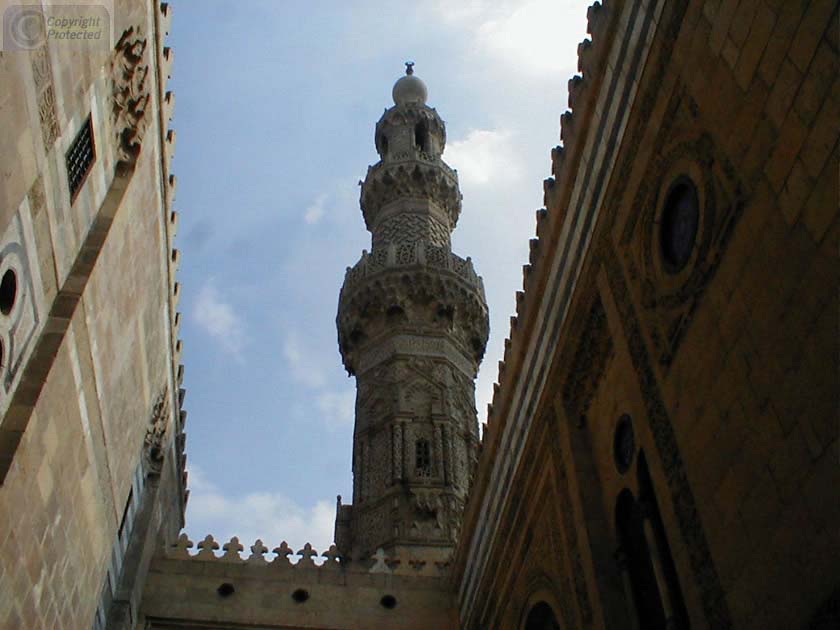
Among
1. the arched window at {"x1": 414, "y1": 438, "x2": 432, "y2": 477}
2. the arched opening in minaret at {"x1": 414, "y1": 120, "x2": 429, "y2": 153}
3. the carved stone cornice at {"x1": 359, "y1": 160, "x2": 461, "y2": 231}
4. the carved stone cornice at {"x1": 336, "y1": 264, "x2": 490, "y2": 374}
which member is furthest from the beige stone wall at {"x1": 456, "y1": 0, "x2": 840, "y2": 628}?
the arched opening in minaret at {"x1": 414, "y1": 120, "x2": 429, "y2": 153}

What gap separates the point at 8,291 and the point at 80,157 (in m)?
1.51

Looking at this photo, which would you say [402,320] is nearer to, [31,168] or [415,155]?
[415,155]

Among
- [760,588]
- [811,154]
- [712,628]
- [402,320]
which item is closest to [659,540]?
[712,628]

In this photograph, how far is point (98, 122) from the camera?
697 centimetres

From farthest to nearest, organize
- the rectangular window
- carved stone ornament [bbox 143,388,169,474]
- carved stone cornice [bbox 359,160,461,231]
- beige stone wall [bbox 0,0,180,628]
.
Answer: carved stone cornice [bbox 359,160,461,231], carved stone ornament [bbox 143,388,169,474], the rectangular window, beige stone wall [bbox 0,0,180,628]

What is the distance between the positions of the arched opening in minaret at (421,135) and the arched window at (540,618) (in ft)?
55.5

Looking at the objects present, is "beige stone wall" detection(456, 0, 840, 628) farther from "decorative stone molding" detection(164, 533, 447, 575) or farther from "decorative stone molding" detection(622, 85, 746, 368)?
"decorative stone molding" detection(164, 533, 447, 575)

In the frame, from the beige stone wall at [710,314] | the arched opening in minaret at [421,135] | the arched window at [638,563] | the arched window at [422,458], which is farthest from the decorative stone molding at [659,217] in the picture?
the arched opening in minaret at [421,135]

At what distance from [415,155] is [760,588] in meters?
18.7

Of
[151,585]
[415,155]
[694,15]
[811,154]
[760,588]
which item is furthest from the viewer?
[415,155]

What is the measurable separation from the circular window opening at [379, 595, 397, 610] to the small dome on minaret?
16.8m

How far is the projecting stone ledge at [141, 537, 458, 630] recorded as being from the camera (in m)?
10.6

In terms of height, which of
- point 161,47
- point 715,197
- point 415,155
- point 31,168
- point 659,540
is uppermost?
point 415,155

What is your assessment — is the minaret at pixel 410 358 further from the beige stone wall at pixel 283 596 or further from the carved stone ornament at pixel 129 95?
the carved stone ornament at pixel 129 95
